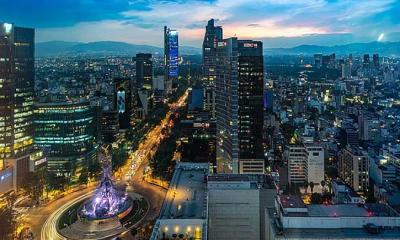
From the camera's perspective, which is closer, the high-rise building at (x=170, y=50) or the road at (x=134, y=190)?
the road at (x=134, y=190)

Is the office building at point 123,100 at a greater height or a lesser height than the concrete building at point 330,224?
greater

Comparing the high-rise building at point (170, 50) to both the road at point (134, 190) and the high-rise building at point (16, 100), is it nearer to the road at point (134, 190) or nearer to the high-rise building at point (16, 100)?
the road at point (134, 190)

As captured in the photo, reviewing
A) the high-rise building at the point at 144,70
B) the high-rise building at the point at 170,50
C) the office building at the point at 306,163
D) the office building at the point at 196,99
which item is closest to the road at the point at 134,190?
→ the office building at the point at 306,163

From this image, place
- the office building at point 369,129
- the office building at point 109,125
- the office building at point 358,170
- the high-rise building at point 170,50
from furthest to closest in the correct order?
1. the high-rise building at point 170,50
2. the office building at point 109,125
3. the office building at point 369,129
4. the office building at point 358,170

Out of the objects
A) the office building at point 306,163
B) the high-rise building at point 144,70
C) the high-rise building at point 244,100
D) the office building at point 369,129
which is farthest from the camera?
the high-rise building at point 144,70

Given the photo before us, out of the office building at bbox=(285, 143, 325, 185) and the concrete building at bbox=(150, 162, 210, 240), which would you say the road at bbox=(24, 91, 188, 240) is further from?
the office building at bbox=(285, 143, 325, 185)

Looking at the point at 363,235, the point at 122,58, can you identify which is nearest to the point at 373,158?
the point at 363,235

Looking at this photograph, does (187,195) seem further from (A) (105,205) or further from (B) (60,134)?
(B) (60,134)
